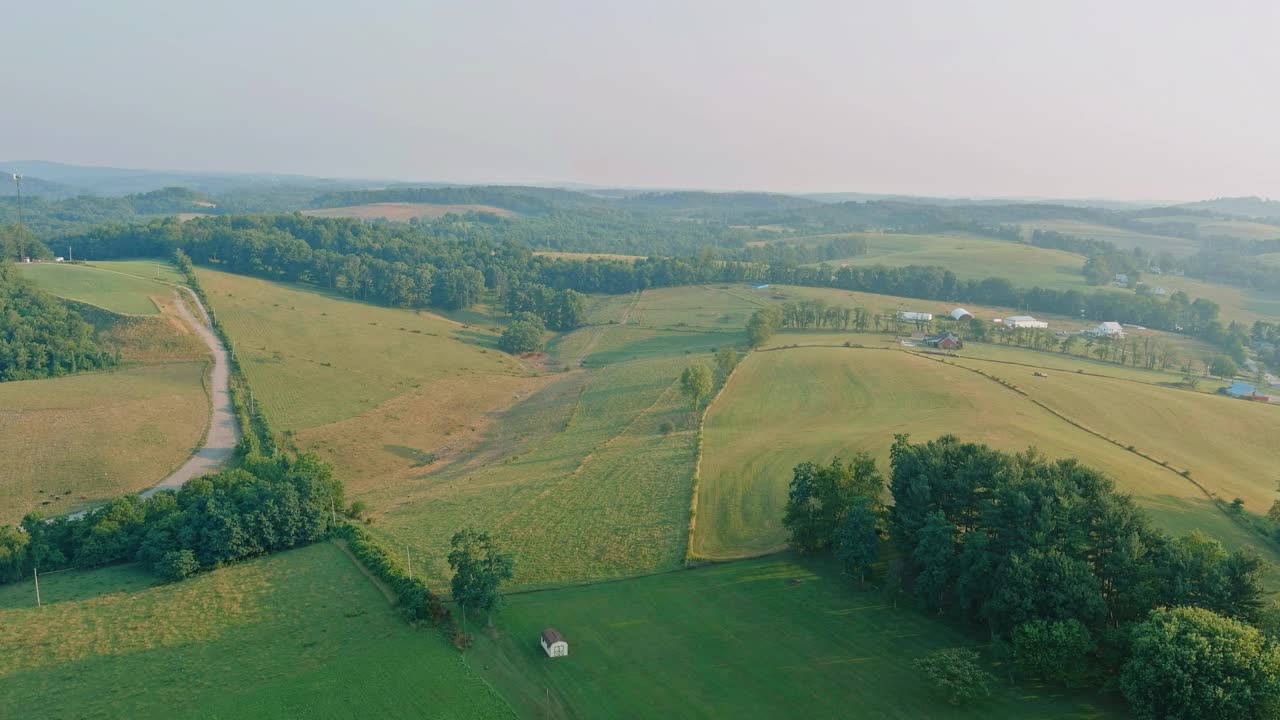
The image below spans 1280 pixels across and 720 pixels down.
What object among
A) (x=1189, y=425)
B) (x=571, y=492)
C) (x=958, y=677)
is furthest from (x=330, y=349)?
(x=1189, y=425)

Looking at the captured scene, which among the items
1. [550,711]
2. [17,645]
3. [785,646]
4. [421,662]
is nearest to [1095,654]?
[785,646]

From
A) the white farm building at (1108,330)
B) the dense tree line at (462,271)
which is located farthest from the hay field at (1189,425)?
the dense tree line at (462,271)

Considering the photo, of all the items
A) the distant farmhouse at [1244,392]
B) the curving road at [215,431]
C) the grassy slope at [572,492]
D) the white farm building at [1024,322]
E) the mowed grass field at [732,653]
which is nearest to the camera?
the mowed grass field at [732,653]

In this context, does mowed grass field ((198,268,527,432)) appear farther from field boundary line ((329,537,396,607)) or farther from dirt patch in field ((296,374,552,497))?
field boundary line ((329,537,396,607))

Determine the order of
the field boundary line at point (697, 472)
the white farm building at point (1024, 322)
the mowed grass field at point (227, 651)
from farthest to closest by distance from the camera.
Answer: the white farm building at point (1024, 322)
the field boundary line at point (697, 472)
the mowed grass field at point (227, 651)

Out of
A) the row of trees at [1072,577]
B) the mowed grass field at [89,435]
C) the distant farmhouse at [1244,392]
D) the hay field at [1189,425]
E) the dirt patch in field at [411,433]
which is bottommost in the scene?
the dirt patch in field at [411,433]

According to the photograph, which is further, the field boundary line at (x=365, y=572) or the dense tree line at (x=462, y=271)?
the dense tree line at (x=462, y=271)

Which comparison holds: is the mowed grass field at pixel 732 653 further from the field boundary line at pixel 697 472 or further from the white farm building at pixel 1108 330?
the white farm building at pixel 1108 330

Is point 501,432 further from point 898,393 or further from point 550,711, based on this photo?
point 550,711

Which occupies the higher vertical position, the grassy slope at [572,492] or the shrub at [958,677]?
the shrub at [958,677]
